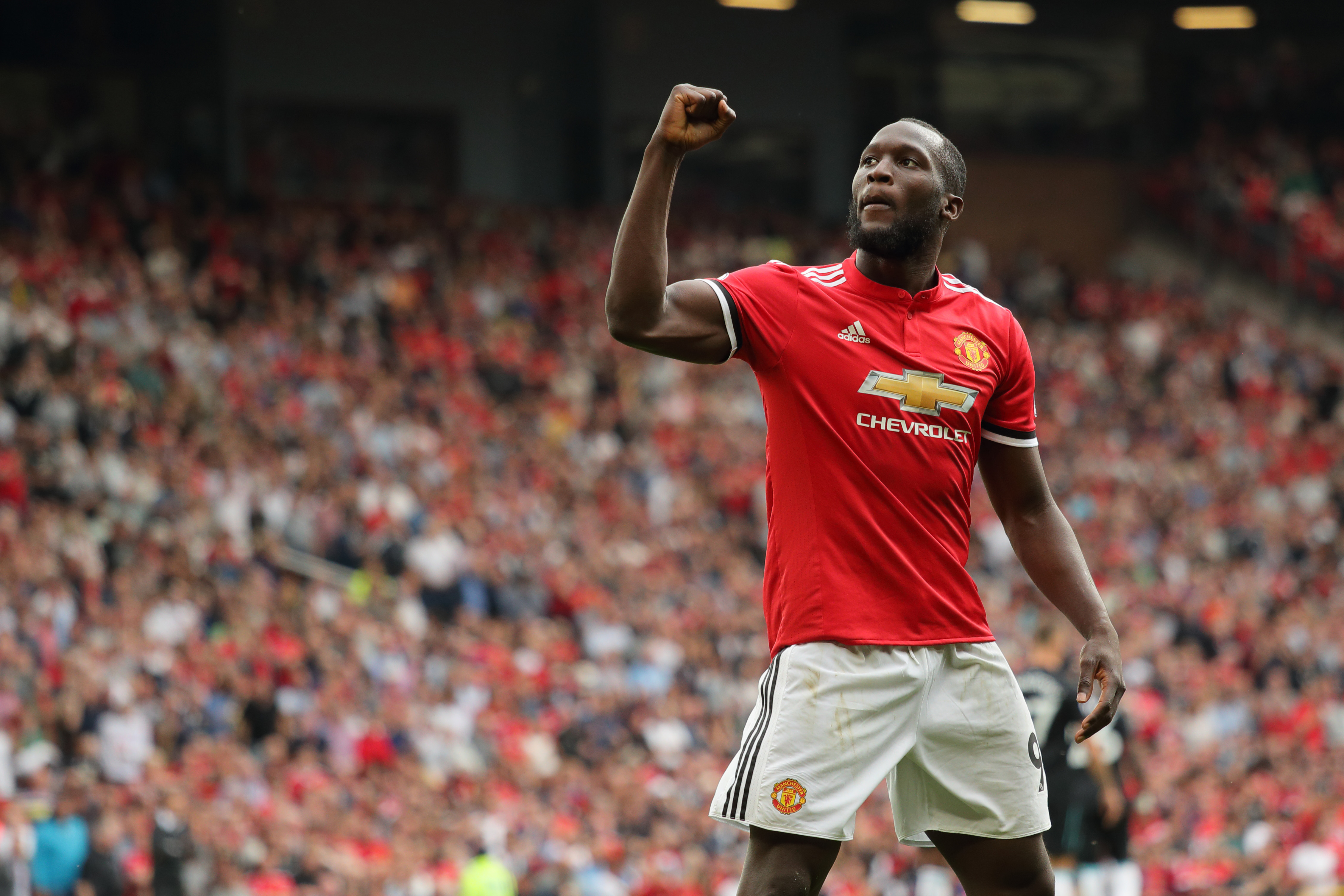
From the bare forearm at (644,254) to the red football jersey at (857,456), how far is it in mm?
226

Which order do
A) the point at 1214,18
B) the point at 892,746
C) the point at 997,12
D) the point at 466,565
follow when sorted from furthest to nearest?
1. the point at 1214,18
2. the point at 997,12
3. the point at 466,565
4. the point at 892,746

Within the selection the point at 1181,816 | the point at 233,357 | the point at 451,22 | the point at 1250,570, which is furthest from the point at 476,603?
the point at 451,22

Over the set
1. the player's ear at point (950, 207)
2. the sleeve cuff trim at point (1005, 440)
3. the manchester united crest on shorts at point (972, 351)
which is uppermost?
the player's ear at point (950, 207)

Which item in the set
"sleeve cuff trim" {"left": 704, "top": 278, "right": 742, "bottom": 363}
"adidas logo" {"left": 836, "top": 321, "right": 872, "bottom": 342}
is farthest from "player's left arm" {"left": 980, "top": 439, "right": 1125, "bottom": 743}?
"sleeve cuff trim" {"left": 704, "top": 278, "right": 742, "bottom": 363}

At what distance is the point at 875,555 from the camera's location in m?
3.66

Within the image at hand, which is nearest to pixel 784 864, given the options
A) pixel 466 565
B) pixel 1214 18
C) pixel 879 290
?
pixel 879 290

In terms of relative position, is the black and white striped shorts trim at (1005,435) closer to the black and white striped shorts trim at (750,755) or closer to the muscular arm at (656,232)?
the black and white striped shorts trim at (750,755)

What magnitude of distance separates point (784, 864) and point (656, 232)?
52.7 inches

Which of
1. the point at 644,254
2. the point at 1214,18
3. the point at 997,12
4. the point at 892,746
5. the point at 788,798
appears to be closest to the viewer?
the point at 644,254

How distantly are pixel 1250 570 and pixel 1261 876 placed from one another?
8.22 metres

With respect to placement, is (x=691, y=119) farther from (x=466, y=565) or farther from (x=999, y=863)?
(x=466, y=565)

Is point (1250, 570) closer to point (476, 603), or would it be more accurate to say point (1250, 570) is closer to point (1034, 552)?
point (476, 603)

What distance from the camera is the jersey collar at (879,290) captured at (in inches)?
150

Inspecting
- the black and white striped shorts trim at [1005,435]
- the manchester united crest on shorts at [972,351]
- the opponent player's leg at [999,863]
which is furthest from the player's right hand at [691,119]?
the opponent player's leg at [999,863]
